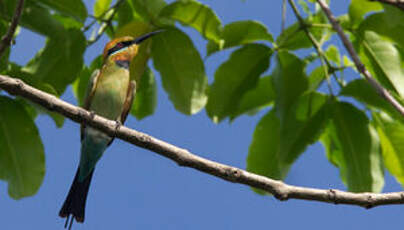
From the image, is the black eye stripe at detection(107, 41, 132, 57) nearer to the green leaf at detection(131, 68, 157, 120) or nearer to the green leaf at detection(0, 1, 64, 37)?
the green leaf at detection(131, 68, 157, 120)

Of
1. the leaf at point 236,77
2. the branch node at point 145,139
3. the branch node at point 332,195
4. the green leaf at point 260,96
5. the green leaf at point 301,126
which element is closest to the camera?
the branch node at point 332,195

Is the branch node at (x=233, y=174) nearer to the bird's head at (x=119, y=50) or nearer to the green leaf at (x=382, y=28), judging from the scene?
the green leaf at (x=382, y=28)

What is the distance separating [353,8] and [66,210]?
1.85 m

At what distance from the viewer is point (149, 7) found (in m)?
3.18

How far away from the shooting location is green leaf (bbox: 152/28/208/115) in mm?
3172

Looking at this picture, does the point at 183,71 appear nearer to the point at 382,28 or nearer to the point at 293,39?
the point at 293,39

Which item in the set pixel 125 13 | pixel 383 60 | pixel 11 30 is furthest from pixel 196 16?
pixel 11 30

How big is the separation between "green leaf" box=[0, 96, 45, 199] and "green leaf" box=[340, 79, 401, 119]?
1.64 meters

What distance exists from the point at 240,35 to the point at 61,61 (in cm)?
96

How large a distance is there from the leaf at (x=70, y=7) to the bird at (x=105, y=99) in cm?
45

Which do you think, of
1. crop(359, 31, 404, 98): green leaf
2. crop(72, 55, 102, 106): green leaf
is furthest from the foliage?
crop(72, 55, 102, 106): green leaf

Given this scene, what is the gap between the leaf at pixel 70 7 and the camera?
3.05 m

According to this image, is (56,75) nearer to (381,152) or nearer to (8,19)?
(8,19)

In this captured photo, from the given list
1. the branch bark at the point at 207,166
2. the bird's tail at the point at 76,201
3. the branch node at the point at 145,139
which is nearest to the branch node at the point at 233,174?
the branch bark at the point at 207,166
